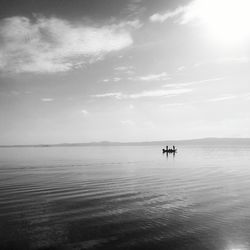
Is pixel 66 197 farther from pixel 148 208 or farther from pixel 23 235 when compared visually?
pixel 23 235

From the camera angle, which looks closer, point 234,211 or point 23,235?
point 23,235

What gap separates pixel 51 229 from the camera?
15.1 meters

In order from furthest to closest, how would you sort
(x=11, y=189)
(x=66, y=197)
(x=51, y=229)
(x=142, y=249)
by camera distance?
(x=11, y=189) → (x=66, y=197) → (x=51, y=229) → (x=142, y=249)

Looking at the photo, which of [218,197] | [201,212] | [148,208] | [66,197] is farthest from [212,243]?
[66,197]

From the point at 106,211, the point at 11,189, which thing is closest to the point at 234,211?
the point at 106,211

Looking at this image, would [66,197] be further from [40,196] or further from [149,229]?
[149,229]

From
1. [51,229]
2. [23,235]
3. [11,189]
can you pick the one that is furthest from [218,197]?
[11,189]

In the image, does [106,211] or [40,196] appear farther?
[40,196]

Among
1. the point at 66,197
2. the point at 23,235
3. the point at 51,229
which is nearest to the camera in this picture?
the point at 23,235

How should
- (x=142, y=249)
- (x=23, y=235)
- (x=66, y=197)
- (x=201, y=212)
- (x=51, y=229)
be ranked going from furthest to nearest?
1. (x=66, y=197)
2. (x=201, y=212)
3. (x=51, y=229)
4. (x=23, y=235)
5. (x=142, y=249)

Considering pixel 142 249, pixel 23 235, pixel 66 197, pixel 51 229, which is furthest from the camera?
pixel 66 197

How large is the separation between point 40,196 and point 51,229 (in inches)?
400

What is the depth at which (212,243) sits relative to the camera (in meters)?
13.2

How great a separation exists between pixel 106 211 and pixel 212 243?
8.33 m
